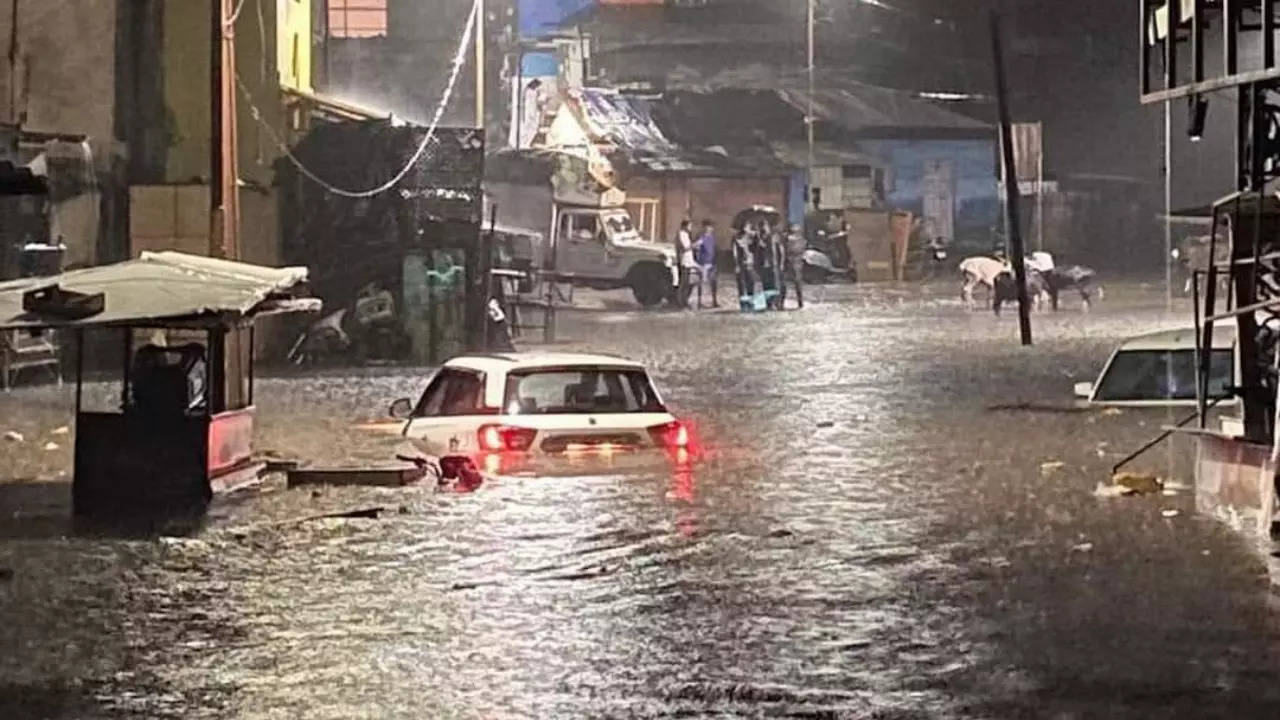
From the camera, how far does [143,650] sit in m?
10.3

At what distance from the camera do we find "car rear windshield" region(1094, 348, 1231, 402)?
2355cm

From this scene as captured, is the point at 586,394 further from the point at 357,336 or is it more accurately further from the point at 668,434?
the point at 357,336

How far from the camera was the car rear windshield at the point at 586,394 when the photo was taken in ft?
56.0

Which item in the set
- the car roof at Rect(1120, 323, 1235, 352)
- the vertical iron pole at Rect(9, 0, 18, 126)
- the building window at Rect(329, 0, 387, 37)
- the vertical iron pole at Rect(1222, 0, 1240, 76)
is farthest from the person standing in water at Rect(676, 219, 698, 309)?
the vertical iron pole at Rect(1222, 0, 1240, 76)

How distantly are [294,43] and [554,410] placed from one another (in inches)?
1034

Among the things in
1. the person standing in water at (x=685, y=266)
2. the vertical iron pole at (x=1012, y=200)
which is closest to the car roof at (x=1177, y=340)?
the vertical iron pole at (x=1012, y=200)

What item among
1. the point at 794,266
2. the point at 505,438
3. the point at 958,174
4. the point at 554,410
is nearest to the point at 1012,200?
the point at 794,266

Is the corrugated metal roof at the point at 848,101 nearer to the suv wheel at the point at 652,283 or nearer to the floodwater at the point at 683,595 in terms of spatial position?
the suv wheel at the point at 652,283

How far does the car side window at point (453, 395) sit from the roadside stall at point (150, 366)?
1670 mm

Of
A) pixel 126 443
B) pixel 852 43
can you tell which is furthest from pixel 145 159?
pixel 852 43

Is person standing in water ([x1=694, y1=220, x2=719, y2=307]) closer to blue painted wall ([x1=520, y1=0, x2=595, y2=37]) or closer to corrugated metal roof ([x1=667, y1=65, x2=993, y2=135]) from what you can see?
corrugated metal roof ([x1=667, y1=65, x2=993, y2=135])

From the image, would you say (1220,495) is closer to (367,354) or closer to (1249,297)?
(1249,297)

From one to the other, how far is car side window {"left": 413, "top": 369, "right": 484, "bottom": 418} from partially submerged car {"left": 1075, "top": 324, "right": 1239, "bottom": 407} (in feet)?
29.6

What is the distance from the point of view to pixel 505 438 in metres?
16.8
